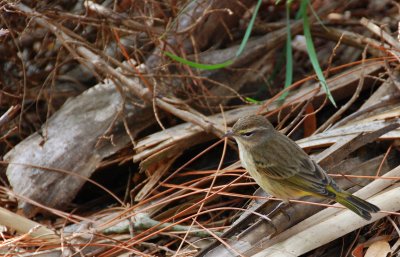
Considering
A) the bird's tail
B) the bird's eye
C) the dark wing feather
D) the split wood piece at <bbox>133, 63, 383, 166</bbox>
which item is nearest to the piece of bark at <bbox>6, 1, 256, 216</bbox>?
the split wood piece at <bbox>133, 63, 383, 166</bbox>

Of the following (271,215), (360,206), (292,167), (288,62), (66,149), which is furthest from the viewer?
(288,62)

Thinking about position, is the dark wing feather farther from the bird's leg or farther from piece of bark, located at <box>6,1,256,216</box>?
piece of bark, located at <box>6,1,256,216</box>

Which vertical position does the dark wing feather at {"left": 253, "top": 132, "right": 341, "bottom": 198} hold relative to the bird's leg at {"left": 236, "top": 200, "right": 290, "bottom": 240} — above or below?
A: above

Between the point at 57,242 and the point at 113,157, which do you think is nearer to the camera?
the point at 57,242

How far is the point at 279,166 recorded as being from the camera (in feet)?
13.5

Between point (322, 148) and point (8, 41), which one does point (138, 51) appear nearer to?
point (8, 41)

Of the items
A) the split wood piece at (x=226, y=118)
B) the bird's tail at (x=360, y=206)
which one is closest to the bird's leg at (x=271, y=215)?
the bird's tail at (x=360, y=206)

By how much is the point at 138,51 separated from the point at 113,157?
34.6 inches

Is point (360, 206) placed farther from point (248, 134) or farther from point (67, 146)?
point (67, 146)

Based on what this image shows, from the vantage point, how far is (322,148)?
440cm

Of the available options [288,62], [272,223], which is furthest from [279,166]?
[288,62]

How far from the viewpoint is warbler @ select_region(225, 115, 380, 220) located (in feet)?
12.5

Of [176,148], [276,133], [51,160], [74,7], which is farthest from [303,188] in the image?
[74,7]

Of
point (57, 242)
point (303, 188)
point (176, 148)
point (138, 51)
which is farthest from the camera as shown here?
point (138, 51)
